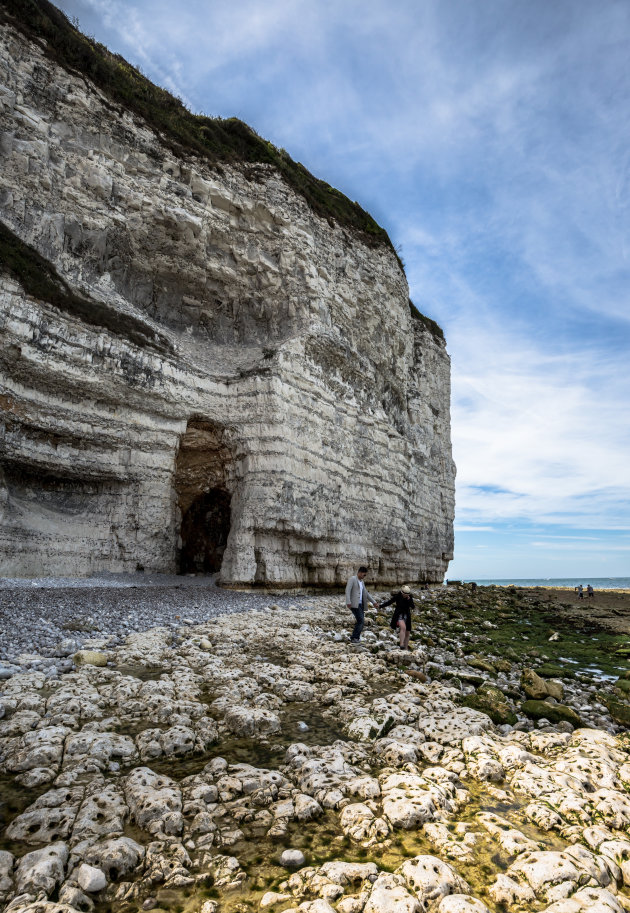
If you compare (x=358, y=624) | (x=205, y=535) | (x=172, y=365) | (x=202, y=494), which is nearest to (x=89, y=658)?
(x=358, y=624)

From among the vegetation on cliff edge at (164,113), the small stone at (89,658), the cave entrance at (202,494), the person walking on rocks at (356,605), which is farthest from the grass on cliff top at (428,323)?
the small stone at (89,658)

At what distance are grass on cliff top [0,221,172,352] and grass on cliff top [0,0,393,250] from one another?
8.05m

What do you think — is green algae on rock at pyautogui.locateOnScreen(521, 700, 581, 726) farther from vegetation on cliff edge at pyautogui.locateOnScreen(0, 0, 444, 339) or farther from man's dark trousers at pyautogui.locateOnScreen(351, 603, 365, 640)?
vegetation on cliff edge at pyautogui.locateOnScreen(0, 0, 444, 339)

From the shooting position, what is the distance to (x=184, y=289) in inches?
771

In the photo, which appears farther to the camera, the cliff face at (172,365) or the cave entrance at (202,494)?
the cave entrance at (202,494)

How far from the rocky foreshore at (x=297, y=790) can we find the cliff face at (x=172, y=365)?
31.1ft

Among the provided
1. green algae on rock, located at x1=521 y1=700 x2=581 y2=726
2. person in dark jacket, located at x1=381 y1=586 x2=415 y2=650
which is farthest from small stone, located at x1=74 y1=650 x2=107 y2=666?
green algae on rock, located at x1=521 y1=700 x2=581 y2=726

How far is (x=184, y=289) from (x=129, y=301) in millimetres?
2515

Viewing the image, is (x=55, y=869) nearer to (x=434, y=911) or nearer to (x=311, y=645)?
(x=434, y=911)

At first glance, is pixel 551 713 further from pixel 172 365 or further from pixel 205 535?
pixel 205 535

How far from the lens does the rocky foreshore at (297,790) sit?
8.31 feet

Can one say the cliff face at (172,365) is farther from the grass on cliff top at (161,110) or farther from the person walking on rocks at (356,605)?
the person walking on rocks at (356,605)

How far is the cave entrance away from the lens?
18516mm

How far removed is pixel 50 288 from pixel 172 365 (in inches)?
174
